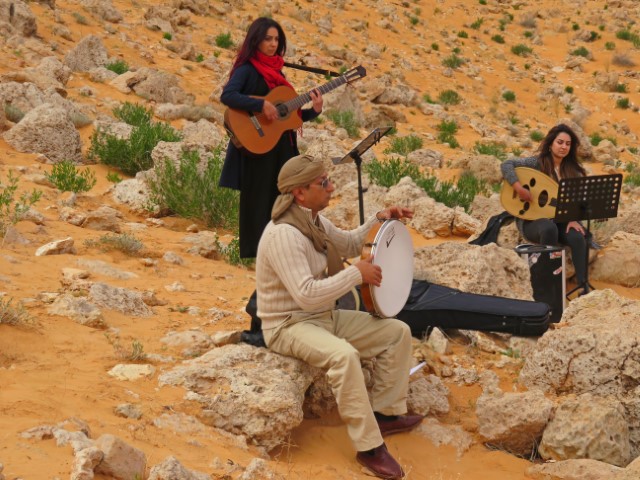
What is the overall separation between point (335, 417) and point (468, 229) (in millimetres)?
4932

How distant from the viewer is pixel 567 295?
284 inches

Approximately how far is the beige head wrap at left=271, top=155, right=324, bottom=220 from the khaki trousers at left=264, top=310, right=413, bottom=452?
0.56 m

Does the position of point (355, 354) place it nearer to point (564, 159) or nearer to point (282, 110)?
point (282, 110)

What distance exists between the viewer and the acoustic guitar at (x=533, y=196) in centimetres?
730

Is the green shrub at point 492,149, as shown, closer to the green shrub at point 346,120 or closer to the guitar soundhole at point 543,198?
the green shrub at point 346,120

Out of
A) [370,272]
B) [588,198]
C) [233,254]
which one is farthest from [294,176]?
[588,198]

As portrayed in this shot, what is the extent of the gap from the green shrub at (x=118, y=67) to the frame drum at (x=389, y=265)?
11.0 m

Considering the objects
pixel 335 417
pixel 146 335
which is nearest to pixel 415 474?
pixel 335 417

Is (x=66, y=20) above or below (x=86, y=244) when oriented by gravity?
above

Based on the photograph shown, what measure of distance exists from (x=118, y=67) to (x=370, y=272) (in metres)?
11.6

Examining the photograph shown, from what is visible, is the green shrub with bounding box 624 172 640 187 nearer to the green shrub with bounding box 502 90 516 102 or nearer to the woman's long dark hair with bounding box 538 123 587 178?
the woman's long dark hair with bounding box 538 123 587 178

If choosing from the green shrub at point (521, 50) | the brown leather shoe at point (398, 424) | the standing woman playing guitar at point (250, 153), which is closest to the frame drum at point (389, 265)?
the brown leather shoe at point (398, 424)

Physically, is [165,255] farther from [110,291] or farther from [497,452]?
[497,452]

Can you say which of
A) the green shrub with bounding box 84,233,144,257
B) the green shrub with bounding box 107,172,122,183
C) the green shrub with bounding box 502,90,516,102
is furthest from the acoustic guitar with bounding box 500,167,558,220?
the green shrub with bounding box 502,90,516,102
